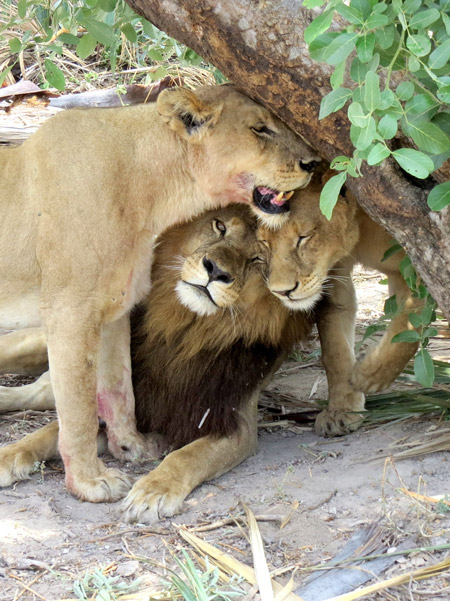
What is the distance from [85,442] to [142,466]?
500 mm

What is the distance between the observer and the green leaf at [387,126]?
1924mm

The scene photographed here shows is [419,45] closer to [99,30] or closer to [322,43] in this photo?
[322,43]

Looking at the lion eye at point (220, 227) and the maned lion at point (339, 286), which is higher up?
the lion eye at point (220, 227)

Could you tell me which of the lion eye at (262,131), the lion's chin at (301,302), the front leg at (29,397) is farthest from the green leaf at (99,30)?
the front leg at (29,397)

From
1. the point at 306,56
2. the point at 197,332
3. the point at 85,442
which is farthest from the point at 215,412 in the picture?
the point at 306,56

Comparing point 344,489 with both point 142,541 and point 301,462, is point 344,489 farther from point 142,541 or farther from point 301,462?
point 142,541

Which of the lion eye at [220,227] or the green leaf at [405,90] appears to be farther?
the lion eye at [220,227]

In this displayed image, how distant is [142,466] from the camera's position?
11.2 ft

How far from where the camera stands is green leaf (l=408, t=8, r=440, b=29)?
187cm

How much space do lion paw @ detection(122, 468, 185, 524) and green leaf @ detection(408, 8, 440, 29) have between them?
1.72m

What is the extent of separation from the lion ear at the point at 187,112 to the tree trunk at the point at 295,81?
0.17 m

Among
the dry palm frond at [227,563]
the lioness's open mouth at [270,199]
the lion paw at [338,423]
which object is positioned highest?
the lioness's open mouth at [270,199]

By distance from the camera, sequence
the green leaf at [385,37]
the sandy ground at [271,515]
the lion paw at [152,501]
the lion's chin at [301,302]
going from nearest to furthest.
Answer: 1. the green leaf at [385,37]
2. the sandy ground at [271,515]
3. the lion paw at [152,501]
4. the lion's chin at [301,302]

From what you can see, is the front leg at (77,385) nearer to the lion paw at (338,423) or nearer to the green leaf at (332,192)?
the lion paw at (338,423)
